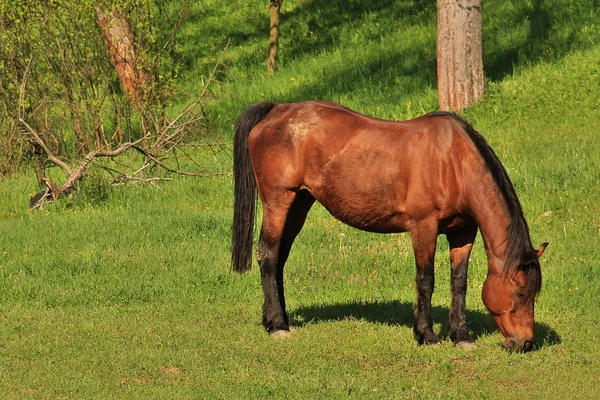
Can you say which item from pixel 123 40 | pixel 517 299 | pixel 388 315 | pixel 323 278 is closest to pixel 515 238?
pixel 517 299

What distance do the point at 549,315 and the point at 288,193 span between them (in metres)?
2.78

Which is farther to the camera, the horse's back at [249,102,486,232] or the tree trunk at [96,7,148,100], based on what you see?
the tree trunk at [96,7,148,100]

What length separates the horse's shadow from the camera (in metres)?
9.45

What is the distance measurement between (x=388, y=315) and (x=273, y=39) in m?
13.5

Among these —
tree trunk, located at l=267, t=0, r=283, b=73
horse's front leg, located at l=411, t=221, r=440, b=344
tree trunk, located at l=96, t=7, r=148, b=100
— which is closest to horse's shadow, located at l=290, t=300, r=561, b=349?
horse's front leg, located at l=411, t=221, r=440, b=344

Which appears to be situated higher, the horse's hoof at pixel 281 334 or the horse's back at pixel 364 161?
the horse's back at pixel 364 161

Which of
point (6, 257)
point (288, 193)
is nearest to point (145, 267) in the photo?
point (6, 257)

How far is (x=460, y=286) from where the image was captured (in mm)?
8992

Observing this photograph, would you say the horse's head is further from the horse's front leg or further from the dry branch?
the dry branch

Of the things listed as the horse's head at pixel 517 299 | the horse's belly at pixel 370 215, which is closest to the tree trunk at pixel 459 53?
the horse's belly at pixel 370 215

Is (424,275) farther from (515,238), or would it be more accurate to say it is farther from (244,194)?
(244,194)

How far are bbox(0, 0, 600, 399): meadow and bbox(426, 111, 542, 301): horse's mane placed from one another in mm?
685

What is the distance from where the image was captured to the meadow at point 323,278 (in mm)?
8016

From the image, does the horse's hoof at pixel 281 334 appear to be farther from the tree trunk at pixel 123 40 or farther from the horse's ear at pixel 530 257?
the tree trunk at pixel 123 40
